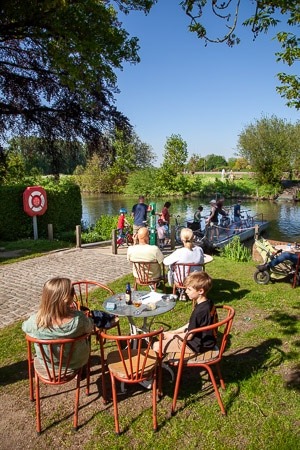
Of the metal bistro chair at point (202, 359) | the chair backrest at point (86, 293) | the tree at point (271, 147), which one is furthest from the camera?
the tree at point (271, 147)

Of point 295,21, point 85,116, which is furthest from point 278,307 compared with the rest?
point 85,116

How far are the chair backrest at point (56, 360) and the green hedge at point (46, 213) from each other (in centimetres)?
1255

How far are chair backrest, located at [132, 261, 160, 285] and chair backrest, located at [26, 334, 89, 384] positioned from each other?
9.62ft

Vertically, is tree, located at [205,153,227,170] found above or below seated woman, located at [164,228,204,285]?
above

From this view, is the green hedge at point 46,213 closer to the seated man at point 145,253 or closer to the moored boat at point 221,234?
the moored boat at point 221,234

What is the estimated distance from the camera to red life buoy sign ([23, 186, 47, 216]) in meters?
14.5

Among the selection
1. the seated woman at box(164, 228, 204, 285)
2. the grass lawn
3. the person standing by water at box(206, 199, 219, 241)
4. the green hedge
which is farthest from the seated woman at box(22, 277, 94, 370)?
the green hedge

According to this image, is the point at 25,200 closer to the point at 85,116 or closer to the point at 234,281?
the point at 85,116

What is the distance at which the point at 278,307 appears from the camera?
639cm

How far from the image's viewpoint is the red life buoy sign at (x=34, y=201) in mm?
14523

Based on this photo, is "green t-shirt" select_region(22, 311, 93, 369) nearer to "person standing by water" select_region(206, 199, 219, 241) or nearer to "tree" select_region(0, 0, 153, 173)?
"tree" select_region(0, 0, 153, 173)

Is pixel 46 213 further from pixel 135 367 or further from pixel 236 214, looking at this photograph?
pixel 135 367

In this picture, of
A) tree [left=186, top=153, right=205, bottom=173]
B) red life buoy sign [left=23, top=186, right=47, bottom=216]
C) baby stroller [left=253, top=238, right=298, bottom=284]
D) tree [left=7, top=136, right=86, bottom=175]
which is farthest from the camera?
tree [left=186, top=153, right=205, bottom=173]

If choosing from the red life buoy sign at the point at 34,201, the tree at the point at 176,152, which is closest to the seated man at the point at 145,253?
the red life buoy sign at the point at 34,201
